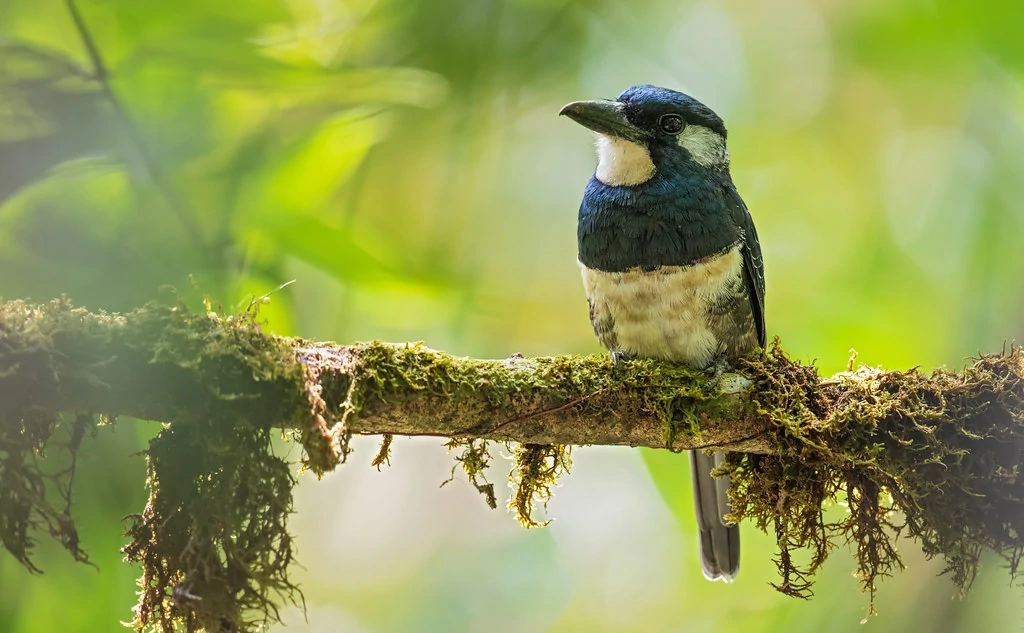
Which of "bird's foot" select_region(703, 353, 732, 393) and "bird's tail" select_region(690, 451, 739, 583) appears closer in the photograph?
"bird's foot" select_region(703, 353, 732, 393)

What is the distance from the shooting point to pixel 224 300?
2.21 metres

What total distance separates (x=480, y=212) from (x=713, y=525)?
2380 millimetres

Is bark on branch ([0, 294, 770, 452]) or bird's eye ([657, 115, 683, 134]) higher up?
bird's eye ([657, 115, 683, 134])

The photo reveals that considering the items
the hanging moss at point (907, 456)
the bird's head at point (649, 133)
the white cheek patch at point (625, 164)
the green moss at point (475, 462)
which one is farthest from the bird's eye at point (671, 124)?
the green moss at point (475, 462)

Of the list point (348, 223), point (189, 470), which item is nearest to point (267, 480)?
point (189, 470)

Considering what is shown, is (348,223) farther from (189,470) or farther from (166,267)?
(189,470)

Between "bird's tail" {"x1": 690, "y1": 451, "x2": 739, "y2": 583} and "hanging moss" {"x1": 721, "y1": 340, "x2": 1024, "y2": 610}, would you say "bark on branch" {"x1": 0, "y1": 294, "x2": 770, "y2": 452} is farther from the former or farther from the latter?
"bird's tail" {"x1": 690, "y1": 451, "x2": 739, "y2": 583}

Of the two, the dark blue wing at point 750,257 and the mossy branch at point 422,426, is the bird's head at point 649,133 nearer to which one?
the dark blue wing at point 750,257

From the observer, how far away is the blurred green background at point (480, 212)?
2.10 metres

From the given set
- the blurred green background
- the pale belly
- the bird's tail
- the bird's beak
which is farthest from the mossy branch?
the bird's beak

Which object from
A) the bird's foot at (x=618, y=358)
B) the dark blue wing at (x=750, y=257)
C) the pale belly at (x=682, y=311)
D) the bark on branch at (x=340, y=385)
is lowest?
the bark on branch at (x=340, y=385)

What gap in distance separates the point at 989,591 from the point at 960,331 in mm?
1144

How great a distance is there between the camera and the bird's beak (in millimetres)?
2648

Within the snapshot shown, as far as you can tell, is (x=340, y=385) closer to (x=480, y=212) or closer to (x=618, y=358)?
(x=618, y=358)
